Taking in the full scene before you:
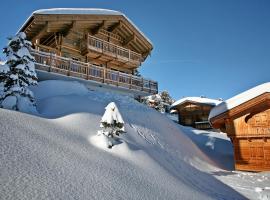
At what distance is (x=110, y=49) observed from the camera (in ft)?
73.4

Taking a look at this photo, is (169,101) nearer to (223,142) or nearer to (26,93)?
(223,142)

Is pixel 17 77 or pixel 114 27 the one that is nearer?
pixel 17 77

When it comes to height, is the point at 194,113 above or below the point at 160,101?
below

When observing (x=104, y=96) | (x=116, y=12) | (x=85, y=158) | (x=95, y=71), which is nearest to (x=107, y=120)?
(x=85, y=158)

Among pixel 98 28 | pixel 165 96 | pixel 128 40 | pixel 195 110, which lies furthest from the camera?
pixel 165 96

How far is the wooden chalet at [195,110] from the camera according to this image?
31.8 m

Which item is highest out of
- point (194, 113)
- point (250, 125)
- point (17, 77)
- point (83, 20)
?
point (83, 20)

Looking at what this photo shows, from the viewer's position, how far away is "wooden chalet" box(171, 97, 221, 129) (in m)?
31.8

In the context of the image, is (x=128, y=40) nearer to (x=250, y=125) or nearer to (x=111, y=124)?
(x=250, y=125)

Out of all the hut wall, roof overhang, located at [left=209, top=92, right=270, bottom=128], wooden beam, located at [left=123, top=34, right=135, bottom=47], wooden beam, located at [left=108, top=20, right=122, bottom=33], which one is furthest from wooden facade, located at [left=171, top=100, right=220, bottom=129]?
roof overhang, located at [left=209, top=92, right=270, bottom=128]

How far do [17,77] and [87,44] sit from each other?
9.87 meters

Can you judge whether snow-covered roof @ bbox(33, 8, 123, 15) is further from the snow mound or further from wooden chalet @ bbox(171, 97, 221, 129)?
wooden chalet @ bbox(171, 97, 221, 129)

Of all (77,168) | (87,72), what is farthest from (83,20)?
(77,168)

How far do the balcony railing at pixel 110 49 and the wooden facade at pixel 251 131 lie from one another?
38.1ft
